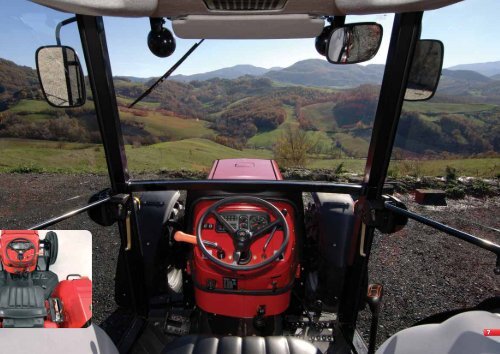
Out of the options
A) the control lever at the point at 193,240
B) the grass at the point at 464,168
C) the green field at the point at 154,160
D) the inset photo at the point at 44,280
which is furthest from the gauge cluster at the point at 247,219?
the grass at the point at 464,168

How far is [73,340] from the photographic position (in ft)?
3.50

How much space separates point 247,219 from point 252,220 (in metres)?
0.03

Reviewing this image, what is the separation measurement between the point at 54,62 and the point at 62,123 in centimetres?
962

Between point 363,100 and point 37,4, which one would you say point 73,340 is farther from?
point 363,100

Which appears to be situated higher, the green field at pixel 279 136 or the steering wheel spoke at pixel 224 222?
the green field at pixel 279 136

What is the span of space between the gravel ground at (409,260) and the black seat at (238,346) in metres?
1.66

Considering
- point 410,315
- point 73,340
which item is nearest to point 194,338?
point 73,340

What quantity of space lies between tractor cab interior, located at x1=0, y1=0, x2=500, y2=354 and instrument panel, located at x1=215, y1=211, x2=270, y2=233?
12 millimetres

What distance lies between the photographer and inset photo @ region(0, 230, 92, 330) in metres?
1.44

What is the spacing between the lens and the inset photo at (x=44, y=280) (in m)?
1.44

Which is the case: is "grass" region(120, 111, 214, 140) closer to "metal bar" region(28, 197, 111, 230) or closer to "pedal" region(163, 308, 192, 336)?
"metal bar" region(28, 197, 111, 230)

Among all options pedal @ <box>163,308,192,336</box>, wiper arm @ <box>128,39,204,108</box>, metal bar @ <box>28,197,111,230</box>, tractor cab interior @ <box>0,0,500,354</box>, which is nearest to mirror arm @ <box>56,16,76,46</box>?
tractor cab interior @ <box>0,0,500,354</box>

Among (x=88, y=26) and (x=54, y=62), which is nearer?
(x=54, y=62)

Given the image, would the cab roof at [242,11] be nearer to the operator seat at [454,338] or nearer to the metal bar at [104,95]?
the metal bar at [104,95]
